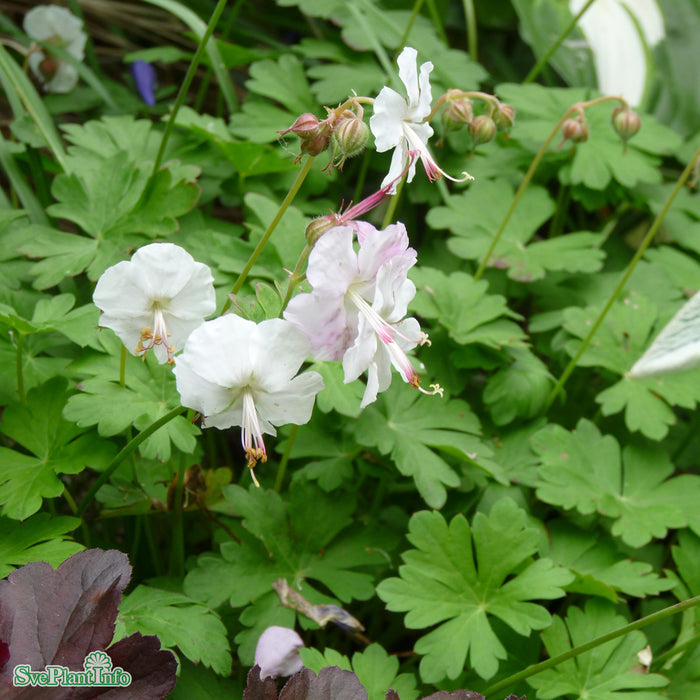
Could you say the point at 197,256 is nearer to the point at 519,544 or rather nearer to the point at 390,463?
the point at 390,463

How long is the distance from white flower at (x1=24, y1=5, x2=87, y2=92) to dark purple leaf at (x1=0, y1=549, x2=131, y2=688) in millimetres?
1397

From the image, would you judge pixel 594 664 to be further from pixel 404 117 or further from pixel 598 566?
pixel 404 117

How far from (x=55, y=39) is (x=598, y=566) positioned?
1.64 metres

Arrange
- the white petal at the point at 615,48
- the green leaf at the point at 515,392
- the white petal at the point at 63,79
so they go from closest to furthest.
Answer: the green leaf at the point at 515,392
the white petal at the point at 63,79
the white petal at the point at 615,48

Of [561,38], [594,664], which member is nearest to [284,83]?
[561,38]

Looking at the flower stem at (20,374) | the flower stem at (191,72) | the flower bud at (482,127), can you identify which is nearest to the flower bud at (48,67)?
the flower stem at (191,72)

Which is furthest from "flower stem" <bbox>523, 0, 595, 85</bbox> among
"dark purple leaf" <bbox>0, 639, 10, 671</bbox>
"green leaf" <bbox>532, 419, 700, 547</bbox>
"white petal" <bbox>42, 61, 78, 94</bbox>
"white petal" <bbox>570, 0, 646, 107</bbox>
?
"dark purple leaf" <bbox>0, 639, 10, 671</bbox>

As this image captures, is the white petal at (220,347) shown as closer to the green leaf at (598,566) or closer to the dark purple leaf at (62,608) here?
the dark purple leaf at (62,608)

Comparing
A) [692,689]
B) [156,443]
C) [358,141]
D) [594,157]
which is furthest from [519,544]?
[594,157]

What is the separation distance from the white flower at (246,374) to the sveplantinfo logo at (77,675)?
0.25 meters

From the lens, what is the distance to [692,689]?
119 centimetres

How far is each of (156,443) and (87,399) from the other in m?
0.12

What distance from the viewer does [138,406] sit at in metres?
Result: 1.06

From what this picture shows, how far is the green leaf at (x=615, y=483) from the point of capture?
4.32 feet
